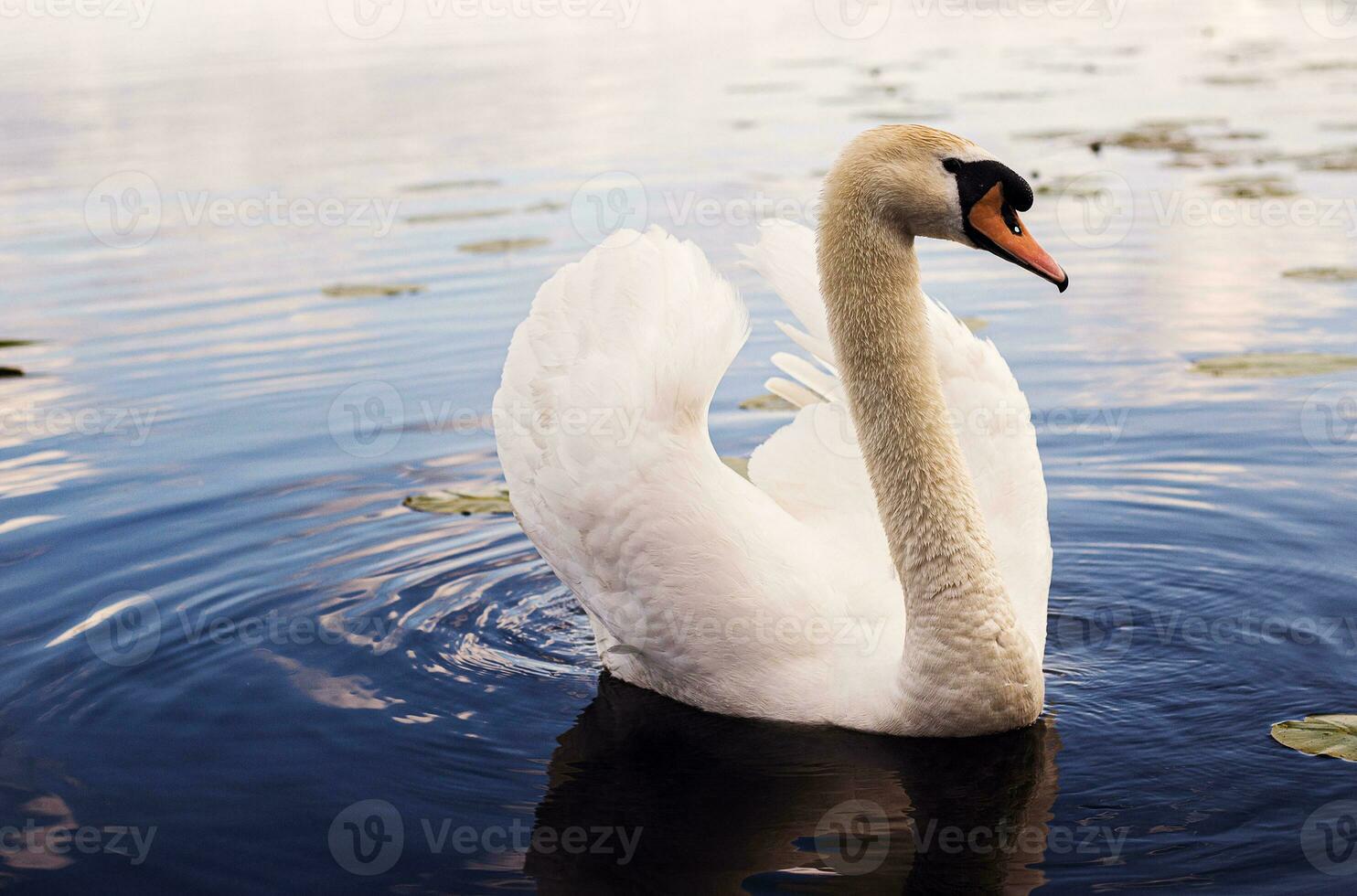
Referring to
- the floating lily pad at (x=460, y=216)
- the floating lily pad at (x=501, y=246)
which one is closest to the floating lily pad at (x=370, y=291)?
the floating lily pad at (x=501, y=246)

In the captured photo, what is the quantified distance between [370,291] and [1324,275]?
24.3ft

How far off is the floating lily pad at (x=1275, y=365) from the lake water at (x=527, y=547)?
112 mm

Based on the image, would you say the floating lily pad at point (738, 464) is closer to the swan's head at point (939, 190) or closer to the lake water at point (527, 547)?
the lake water at point (527, 547)

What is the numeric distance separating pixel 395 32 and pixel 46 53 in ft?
35.3

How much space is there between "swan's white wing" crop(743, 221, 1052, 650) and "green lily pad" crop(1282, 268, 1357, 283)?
642 cm

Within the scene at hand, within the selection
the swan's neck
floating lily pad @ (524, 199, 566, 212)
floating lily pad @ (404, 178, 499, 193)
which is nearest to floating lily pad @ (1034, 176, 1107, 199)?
floating lily pad @ (524, 199, 566, 212)

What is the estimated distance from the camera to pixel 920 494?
5.26 metres

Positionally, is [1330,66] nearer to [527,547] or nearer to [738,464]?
[738,464]

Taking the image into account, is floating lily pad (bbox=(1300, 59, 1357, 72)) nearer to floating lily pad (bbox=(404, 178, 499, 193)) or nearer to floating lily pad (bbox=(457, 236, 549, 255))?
floating lily pad (bbox=(404, 178, 499, 193))

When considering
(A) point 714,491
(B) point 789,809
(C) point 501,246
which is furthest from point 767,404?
(C) point 501,246

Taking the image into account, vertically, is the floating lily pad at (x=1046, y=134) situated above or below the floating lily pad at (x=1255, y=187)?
above

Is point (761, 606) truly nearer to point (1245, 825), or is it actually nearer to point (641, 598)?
point (641, 598)

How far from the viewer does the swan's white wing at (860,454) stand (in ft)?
18.8

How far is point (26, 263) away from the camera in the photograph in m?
15.1
